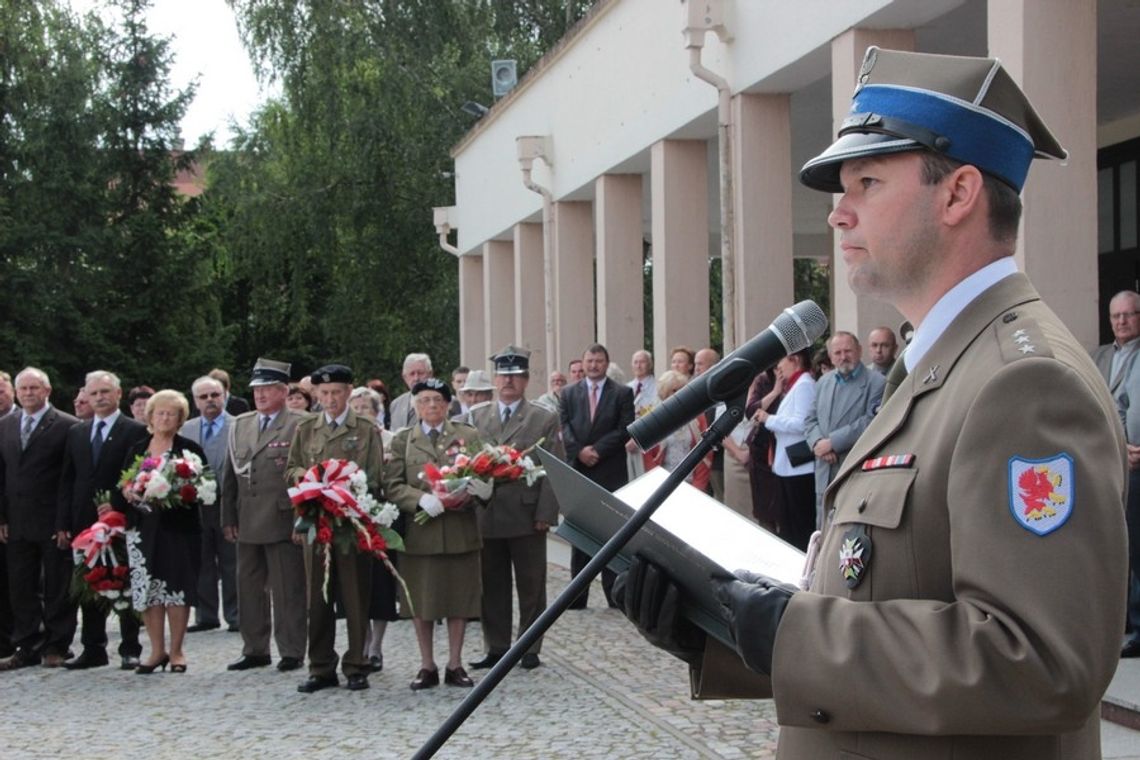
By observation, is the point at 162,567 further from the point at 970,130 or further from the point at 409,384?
the point at 970,130

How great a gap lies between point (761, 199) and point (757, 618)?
1183 cm

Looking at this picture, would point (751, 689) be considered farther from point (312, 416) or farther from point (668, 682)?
point (312, 416)

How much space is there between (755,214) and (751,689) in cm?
1135

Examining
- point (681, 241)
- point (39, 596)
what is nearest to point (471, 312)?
point (681, 241)

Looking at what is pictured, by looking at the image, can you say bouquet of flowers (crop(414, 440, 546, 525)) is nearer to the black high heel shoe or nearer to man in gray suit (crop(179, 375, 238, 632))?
the black high heel shoe

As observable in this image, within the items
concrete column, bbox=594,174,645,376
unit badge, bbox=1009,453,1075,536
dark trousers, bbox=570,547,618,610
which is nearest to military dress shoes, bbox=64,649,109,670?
dark trousers, bbox=570,547,618,610

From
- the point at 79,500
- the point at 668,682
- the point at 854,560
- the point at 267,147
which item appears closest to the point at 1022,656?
the point at 854,560

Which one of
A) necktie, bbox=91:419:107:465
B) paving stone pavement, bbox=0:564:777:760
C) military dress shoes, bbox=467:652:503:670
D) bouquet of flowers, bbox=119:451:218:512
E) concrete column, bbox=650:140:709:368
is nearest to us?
paving stone pavement, bbox=0:564:777:760

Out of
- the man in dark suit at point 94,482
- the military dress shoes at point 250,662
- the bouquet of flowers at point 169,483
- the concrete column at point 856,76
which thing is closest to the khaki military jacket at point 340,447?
the bouquet of flowers at point 169,483

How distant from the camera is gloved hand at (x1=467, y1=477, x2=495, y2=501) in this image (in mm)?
9820

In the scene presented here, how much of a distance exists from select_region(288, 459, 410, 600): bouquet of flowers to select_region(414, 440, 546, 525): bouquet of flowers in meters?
0.26

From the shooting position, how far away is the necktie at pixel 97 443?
1127 cm

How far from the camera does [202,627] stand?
1320 cm

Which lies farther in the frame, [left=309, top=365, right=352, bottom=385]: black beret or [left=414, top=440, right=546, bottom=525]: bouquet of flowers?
[left=309, top=365, right=352, bottom=385]: black beret
